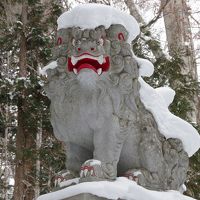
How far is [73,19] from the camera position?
3.04 meters

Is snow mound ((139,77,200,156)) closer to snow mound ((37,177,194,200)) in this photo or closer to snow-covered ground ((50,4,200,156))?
snow-covered ground ((50,4,200,156))

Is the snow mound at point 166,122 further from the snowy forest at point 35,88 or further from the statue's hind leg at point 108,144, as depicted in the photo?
the snowy forest at point 35,88

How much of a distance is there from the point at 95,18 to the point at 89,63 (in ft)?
1.05

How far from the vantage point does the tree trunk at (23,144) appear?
19.3 ft

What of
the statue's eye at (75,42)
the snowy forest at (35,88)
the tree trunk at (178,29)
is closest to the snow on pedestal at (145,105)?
the statue's eye at (75,42)

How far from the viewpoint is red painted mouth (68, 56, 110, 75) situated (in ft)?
9.54

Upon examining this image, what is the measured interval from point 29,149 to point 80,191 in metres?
3.31

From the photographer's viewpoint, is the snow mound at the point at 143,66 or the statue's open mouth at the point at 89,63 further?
the snow mound at the point at 143,66

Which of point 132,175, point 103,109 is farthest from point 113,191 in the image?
point 103,109

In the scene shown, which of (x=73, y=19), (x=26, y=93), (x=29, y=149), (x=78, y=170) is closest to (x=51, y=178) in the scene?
(x=29, y=149)

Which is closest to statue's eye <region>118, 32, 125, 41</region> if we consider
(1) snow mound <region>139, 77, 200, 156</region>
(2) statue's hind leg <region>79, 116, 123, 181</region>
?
(1) snow mound <region>139, 77, 200, 156</region>

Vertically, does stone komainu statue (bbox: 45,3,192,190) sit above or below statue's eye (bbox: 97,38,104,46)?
below

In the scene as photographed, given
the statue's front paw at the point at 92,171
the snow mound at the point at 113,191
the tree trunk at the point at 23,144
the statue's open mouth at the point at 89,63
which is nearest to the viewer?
the snow mound at the point at 113,191

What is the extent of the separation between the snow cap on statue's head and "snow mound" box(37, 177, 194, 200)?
1.03 meters
